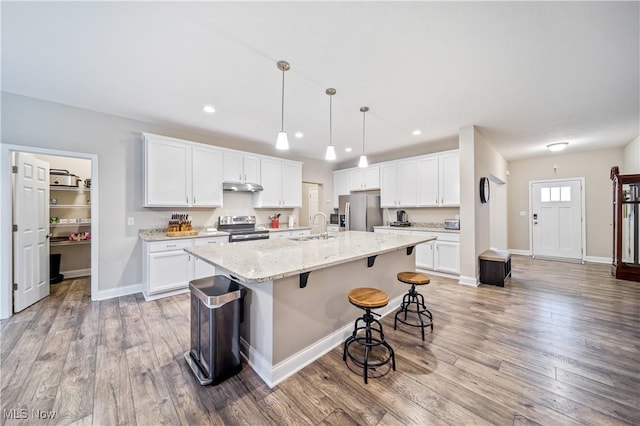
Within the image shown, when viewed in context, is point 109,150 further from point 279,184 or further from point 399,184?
point 399,184

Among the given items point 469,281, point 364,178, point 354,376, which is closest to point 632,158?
point 469,281

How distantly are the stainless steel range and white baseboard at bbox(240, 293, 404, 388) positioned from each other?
2.25 m

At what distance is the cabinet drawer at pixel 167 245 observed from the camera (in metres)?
3.37

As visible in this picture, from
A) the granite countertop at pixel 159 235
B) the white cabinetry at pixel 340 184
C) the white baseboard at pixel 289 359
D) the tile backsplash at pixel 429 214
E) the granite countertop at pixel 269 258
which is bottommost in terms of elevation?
the white baseboard at pixel 289 359

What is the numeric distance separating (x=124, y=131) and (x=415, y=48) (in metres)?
4.07

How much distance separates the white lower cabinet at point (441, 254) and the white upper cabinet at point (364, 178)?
161 cm

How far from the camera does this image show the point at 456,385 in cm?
176

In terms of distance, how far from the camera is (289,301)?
6.24ft

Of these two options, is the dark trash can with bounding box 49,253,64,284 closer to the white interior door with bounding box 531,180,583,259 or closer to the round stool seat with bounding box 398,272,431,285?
the round stool seat with bounding box 398,272,431,285

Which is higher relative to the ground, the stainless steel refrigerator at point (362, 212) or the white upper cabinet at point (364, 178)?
the white upper cabinet at point (364, 178)

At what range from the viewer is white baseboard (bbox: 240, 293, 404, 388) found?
1.80 meters

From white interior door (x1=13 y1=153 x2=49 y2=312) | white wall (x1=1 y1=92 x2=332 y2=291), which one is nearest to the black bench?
white wall (x1=1 y1=92 x2=332 y2=291)

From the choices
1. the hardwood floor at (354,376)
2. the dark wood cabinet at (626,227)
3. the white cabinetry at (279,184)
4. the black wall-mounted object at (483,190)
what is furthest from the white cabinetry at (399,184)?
the dark wood cabinet at (626,227)

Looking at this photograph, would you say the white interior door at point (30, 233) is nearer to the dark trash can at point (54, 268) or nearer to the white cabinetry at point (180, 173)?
the dark trash can at point (54, 268)
